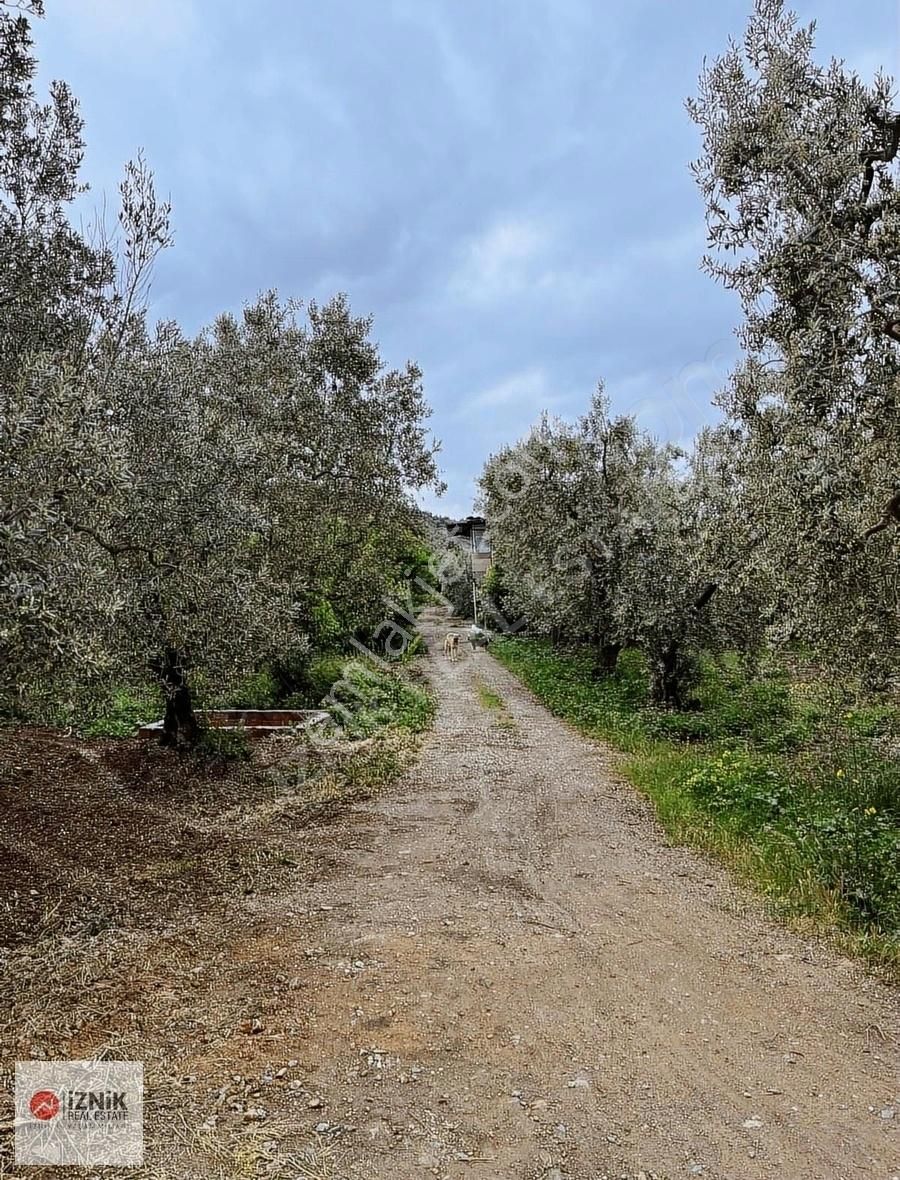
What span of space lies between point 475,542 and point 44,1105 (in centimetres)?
4364

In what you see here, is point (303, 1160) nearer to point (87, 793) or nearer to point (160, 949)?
point (160, 949)

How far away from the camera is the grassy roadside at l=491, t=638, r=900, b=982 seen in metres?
5.96

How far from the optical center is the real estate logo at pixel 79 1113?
3.36m

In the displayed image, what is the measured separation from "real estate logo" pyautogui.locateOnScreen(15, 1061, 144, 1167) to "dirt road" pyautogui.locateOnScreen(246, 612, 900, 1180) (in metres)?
0.92

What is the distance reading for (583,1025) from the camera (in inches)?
175

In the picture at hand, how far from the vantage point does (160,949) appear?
5.47 metres

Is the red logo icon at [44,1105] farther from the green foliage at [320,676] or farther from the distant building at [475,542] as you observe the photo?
the distant building at [475,542]

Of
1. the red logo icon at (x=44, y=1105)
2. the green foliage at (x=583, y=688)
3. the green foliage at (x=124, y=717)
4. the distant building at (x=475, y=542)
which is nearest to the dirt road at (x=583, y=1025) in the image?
the red logo icon at (x=44, y=1105)

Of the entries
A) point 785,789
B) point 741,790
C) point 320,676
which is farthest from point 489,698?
point 785,789

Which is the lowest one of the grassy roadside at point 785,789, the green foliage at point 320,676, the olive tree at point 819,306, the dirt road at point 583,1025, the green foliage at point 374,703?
the dirt road at point 583,1025

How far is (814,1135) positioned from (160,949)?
4370 millimetres

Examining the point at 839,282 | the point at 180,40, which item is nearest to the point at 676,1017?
the point at 839,282

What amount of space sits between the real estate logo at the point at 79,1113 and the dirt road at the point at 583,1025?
92 centimetres

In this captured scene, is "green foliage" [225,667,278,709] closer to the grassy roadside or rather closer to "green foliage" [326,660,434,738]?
"green foliage" [326,660,434,738]
